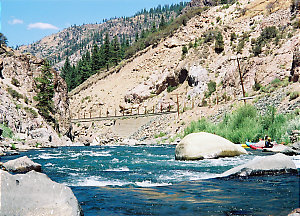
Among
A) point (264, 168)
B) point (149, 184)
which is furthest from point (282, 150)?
point (149, 184)

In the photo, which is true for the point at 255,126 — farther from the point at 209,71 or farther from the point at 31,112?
the point at 209,71

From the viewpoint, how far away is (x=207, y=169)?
425 inches

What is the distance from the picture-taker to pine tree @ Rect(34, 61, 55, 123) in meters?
36.3

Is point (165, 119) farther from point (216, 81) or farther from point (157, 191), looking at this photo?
point (157, 191)

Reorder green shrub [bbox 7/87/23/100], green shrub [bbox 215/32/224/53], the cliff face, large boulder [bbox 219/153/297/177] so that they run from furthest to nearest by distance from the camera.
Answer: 1. green shrub [bbox 215/32/224/53]
2. green shrub [bbox 7/87/23/100]
3. the cliff face
4. large boulder [bbox 219/153/297/177]

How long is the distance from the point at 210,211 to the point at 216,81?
127 ft

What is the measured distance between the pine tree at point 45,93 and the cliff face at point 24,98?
0.64 m

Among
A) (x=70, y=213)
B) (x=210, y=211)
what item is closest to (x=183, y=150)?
(x=210, y=211)

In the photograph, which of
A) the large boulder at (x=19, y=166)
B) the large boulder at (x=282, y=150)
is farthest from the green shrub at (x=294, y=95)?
the large boulder at (x=19, y=166)

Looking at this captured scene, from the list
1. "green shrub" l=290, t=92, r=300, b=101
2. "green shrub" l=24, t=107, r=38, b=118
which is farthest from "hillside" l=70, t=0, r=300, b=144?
"green shrub" l=24, t=107, r=38, b=118

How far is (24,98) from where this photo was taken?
113 feet

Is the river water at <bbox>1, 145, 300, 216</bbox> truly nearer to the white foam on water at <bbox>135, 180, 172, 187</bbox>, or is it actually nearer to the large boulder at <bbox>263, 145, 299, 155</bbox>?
the white foam on water at <bbox>135, 180, 172, 187</bbox>

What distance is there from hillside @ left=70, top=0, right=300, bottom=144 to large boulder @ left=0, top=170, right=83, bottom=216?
791 inches

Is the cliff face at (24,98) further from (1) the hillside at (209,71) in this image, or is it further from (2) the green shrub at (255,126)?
(2) the green shrub at (255,126)
